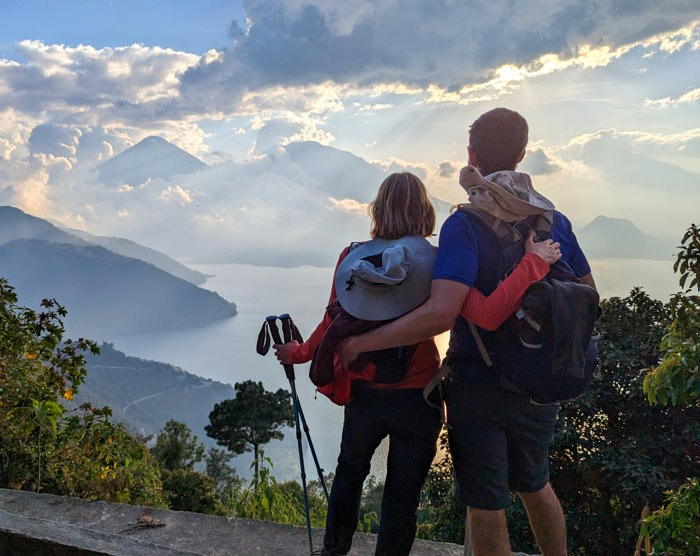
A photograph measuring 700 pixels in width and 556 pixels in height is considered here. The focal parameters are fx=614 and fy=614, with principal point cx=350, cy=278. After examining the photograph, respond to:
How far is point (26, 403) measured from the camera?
12.4ft

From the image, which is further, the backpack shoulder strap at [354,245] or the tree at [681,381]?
the backpack shoulder strap at [354,245]

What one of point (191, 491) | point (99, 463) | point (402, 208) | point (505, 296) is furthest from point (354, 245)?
point (191, 491)

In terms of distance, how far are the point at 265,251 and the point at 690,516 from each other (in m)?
189

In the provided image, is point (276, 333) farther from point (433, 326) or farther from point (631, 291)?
point (631, 291)

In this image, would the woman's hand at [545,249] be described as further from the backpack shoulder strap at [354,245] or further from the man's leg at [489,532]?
the man's leg at [489,532]

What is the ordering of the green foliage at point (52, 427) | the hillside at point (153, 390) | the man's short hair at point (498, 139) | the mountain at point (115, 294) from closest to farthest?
the man's short hair at point (498, 139) → the green foliage at point (52, 427) → the hillside at point (153, 390) → the mountain at point (115, 294)

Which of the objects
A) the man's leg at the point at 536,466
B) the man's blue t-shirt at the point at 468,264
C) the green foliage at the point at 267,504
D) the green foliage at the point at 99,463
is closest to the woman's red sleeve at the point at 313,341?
the man's blue t-shirt at the point at 468,264

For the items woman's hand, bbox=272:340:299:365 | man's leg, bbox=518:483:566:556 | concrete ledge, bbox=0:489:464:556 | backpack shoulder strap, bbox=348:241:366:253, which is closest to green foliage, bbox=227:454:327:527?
concrete ledge, bbox=0:489:464:556

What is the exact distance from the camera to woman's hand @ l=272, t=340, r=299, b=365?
2.29m

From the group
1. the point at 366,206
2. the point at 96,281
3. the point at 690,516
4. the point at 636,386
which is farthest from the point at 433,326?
Answer: the point at 96,281

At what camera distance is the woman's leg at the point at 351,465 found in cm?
207

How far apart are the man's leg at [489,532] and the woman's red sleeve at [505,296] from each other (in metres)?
0.58

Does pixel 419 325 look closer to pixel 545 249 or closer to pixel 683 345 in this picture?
pixel 545 249

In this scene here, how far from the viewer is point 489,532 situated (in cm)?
189
